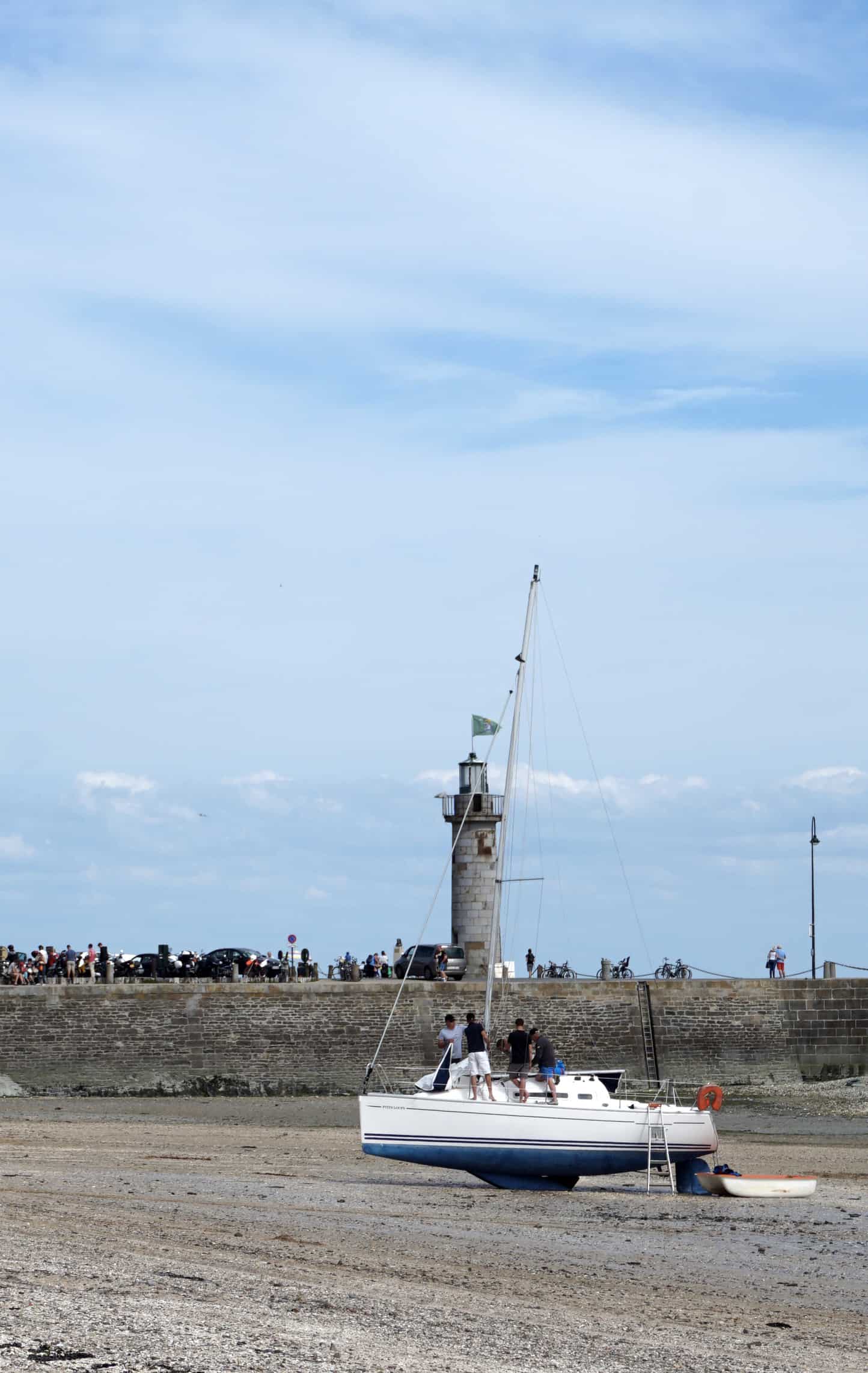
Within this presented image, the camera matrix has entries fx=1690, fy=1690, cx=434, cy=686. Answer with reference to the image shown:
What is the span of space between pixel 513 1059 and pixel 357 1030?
47.6 ft

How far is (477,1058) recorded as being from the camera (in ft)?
60.2

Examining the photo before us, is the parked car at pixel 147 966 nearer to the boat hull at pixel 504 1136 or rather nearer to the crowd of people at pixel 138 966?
the crowd of people at pixel 138 966

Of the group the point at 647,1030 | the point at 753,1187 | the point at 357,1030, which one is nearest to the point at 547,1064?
the point at 753,1187

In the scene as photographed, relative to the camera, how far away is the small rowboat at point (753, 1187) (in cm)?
1856

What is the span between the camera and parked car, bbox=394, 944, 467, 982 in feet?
118

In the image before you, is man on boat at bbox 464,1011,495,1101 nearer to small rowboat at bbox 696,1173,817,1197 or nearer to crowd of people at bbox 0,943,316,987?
small rowboat at bbox 696,1173,817,1197

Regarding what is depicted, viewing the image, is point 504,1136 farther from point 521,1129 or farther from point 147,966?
point 147,966

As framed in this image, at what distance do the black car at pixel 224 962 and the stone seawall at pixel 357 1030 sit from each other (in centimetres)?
348

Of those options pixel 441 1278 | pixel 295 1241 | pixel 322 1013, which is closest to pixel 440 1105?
pixel 295 1241

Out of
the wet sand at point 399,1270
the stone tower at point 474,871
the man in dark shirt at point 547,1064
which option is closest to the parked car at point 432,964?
the stone tower at point 474,871

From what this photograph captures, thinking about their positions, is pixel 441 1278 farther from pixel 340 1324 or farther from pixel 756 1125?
pixel 756 1125

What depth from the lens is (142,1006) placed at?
3253 cm

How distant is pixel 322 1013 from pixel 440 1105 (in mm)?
14923

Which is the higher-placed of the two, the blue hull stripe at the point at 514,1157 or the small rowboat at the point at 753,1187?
the blue hull stripe at the point at 514,1157
